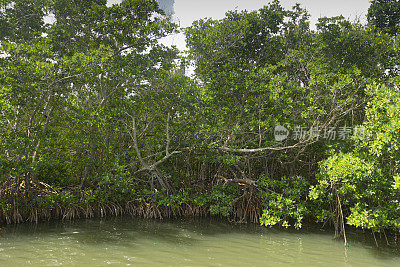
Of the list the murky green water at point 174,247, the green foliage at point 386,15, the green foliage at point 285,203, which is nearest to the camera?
the murky green water at point 174,247

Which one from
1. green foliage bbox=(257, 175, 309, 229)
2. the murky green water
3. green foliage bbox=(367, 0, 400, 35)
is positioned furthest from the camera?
green foliage bbox=(367, 0, 400, 35)

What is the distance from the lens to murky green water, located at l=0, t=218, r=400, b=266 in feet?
15.8

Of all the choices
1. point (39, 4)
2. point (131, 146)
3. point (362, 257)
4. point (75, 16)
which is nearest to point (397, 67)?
point (362, 257)

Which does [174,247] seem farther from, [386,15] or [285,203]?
A: [386,15]

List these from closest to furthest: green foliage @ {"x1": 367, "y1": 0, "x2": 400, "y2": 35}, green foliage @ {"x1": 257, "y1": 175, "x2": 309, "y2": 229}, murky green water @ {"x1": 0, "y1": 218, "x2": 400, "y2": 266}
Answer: murky green water @ {"x1": 0, "y1": 218, "x2": 400, "y2": 266}
green foliage @ {"x1": 257, "y1": 175, "x2": 309, "y2": 229}
green foliage @ {"x1": 367, "y1": 0, "x2": 400, "y2": 35}

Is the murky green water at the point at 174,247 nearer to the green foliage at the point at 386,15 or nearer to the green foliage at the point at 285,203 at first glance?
the green foliage at the point at 285,203

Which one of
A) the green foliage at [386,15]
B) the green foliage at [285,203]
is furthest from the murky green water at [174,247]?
the green foliage at [386,15]

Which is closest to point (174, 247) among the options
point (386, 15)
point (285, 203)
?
point (285, 203)

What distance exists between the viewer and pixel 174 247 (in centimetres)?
575

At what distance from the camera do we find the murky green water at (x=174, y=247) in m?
4.80

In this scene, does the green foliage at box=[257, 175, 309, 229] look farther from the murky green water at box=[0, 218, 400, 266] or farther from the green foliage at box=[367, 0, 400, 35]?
the green foliage at box=[367, 0, 400, 35]

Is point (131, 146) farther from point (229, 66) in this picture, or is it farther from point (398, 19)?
point (398, 19)

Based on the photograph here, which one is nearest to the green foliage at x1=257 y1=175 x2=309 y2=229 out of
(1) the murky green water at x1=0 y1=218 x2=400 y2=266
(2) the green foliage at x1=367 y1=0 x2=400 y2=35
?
(1) the murky green water at x1=0 y1=218 x2=400 y2=266

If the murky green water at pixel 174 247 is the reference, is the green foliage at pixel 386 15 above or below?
above
